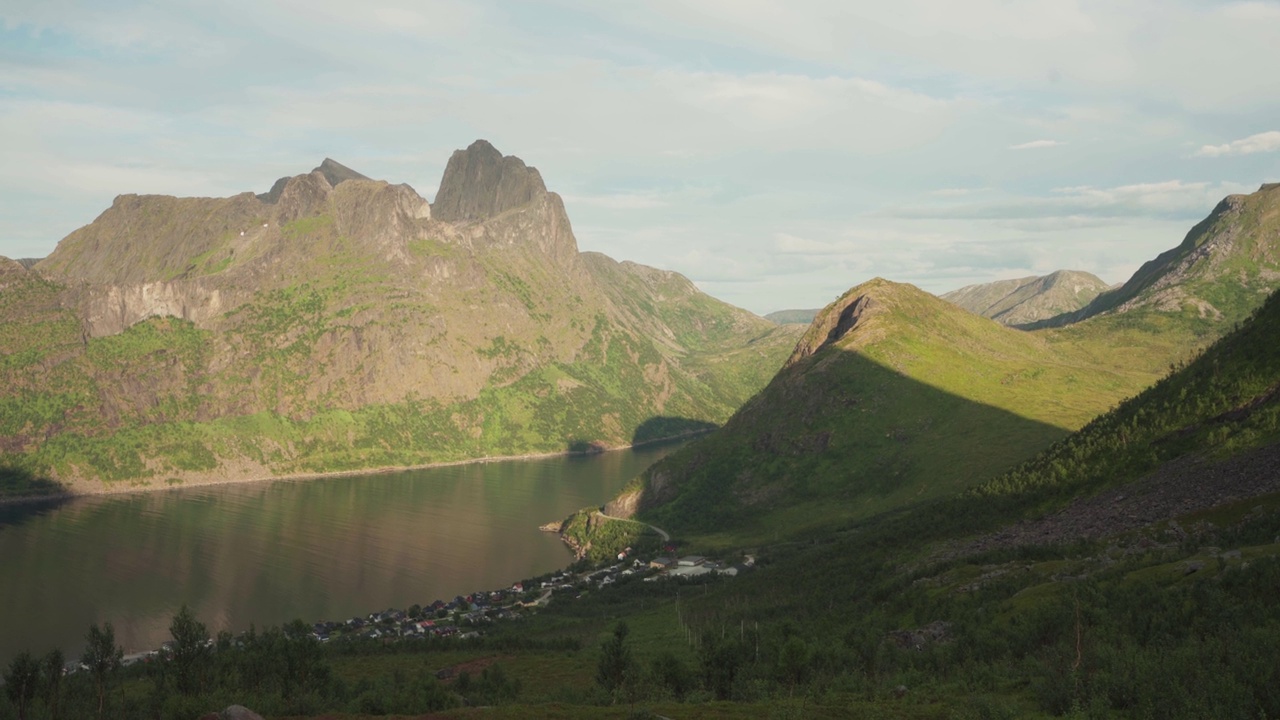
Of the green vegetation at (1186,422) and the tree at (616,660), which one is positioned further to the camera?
the green vegetation at (1186,422)

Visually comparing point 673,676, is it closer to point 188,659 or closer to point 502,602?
point 188,659

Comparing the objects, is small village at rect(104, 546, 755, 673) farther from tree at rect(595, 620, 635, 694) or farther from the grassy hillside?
tree at rect(595, 620, 635, 694)

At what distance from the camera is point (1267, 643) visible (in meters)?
43.2

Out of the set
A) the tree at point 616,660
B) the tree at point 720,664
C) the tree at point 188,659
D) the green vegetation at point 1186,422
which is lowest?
the tree at point 188,659

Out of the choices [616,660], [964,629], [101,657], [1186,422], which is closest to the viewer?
[616,660]

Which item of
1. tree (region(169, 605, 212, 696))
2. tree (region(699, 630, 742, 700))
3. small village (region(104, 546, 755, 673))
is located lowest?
small village (region(104, 546, 755, 673))

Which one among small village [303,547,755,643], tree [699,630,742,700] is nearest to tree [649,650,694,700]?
tree [699,630,742,700]

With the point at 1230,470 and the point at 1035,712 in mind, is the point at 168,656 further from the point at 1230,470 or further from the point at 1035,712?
the point at 1230,470

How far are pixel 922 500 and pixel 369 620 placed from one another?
106 meters

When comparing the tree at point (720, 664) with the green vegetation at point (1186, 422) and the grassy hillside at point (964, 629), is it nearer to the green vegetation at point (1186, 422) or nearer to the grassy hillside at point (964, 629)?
the grassy hillside at point (964, 629)

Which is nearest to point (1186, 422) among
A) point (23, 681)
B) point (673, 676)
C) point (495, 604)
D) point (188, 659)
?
point (673, 676)

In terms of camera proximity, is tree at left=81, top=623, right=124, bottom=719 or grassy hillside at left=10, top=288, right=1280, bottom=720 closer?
grassy hillside at left=10, top=288, right=1280, bottom=720

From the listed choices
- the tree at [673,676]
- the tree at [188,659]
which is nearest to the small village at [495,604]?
the tree at [188,659]

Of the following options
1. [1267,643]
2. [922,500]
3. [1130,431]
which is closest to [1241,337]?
[1130,431]
